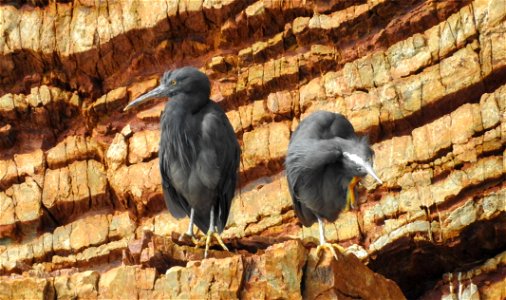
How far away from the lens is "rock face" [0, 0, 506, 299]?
1322cm

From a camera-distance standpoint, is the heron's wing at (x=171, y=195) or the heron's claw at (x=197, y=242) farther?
the heron's wing at (x=171, y=195)

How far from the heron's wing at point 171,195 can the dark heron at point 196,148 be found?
18 mm

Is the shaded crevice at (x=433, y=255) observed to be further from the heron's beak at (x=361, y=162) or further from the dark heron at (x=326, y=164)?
the heron's beak at (x=361, y=162)

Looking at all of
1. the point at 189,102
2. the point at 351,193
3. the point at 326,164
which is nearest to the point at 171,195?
the point at 189,102

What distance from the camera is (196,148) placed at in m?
10.8

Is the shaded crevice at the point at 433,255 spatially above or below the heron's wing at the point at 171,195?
below

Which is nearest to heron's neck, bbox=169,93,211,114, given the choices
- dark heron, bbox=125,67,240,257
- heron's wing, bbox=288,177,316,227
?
dark heron, bbox=125,67,240,257

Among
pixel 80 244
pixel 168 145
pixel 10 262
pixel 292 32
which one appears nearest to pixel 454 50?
pixel 292 32

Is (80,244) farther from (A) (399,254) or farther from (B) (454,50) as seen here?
(B) (454,50)

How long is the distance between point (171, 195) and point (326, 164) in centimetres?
212

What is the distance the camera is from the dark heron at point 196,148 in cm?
1080

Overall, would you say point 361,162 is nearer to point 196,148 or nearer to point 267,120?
point 196,148

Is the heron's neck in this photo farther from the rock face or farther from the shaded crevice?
the shaded crevice

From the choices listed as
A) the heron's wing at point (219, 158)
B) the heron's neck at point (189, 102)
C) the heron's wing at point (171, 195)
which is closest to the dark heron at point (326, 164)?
the heron's wing at point (219, 158)
